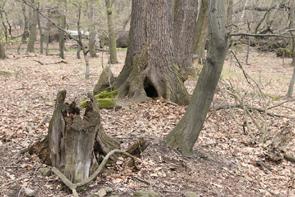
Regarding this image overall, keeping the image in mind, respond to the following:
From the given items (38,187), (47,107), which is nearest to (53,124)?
(38,187)

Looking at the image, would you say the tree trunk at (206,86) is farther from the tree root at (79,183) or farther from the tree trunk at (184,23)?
the tree trunk at (184,23)

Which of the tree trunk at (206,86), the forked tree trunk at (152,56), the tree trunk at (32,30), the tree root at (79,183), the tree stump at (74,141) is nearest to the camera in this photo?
the tree root at (79,183)

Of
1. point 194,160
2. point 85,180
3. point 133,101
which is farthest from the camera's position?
point 133,101

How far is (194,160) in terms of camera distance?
6531 mm

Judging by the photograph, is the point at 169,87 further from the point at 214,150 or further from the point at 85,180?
the point at 85,180

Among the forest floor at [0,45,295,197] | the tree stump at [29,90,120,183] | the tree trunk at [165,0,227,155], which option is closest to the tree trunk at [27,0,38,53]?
the forest floor at [0,45,295,197]

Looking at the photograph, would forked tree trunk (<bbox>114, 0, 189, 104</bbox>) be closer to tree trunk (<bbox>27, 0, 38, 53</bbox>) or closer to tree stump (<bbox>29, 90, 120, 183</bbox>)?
tree stump (<bbox>29, 90, 120, 183</bbox>)

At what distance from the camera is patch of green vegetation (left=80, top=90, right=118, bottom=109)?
347 inches

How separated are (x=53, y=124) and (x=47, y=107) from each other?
3638 mm

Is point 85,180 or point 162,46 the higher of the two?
point 162,46

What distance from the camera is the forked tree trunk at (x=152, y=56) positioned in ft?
30.0

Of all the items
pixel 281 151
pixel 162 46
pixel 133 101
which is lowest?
pixel 281 151

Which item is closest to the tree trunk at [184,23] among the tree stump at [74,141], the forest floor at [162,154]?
the forest floor at [162,154]

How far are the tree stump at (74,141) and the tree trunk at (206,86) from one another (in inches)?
56.0
